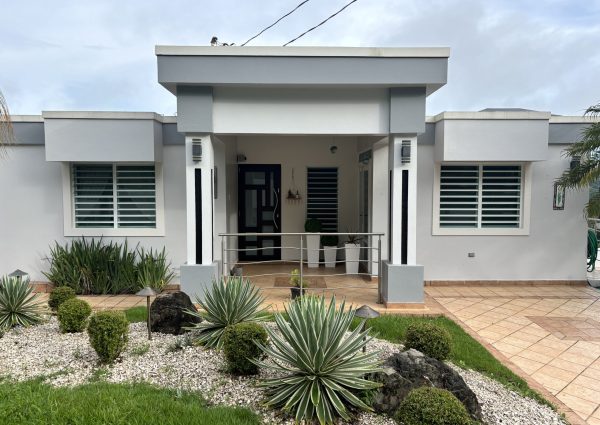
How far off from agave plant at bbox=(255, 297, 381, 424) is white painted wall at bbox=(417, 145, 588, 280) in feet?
20.0

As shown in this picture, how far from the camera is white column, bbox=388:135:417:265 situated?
748cm

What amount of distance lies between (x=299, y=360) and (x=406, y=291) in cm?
410

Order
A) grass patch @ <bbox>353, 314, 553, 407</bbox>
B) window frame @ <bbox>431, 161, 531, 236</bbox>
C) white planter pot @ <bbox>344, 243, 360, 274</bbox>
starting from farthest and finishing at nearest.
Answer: white planter pot @ <bbox>344, 243, 360, 274</bbox> < window frame @ <bbox>431, 161, 531, 236</bbox> < grass patch @ <bbox>353, 314, 553, 407</bbox>

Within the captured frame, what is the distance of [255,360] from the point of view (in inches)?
172

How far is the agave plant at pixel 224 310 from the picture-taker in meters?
5.39

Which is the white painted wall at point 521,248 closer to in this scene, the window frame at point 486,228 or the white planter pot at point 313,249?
the window frame at point 486,228

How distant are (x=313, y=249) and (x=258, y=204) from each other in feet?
7.34

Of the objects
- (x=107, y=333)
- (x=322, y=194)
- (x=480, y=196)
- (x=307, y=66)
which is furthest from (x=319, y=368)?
(x=322, y=194)

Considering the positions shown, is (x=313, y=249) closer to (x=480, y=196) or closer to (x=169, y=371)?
(x=480, y=196)

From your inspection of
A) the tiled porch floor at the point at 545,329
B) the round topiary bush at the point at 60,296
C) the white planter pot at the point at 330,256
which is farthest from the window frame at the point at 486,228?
the round topiary bush at the point at 60,296

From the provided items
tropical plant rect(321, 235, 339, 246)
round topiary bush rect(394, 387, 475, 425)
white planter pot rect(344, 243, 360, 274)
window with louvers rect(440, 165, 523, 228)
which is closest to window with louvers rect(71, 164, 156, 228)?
tropical plant rect(321, 235, 339, 246)

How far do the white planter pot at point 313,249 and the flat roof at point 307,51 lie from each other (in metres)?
5.13

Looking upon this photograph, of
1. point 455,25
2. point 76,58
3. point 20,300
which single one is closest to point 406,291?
point 20,300

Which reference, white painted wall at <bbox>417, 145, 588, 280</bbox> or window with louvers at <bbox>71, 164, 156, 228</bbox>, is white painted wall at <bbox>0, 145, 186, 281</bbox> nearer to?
window with louvers at <bbox>71, 164, 156, 228</bbox>
